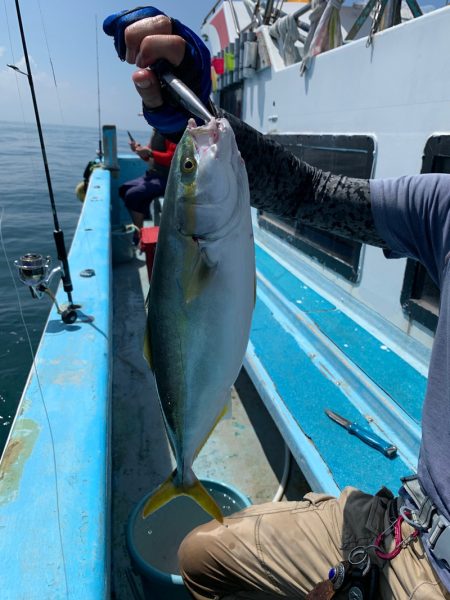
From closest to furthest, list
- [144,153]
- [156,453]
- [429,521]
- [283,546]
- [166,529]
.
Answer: [429,521]
[283,546]
[166,529]
[156,453]
[144,153]

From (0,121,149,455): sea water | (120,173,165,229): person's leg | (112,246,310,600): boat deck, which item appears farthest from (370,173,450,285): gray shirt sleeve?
(120,173,165,229): person's leg

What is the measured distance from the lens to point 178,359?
1385 mm

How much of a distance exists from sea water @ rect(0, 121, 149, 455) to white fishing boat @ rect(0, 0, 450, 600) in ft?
3.21

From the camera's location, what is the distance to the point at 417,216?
5.20 feet

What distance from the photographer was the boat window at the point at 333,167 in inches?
145

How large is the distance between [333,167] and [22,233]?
7.18 meters

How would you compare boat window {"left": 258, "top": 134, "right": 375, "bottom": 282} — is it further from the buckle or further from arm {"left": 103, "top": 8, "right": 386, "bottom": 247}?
the buckle

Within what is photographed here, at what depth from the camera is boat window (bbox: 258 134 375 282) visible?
3676 millimetres

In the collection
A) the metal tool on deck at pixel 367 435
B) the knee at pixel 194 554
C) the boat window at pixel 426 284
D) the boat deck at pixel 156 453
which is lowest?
the boat deck at pixel 156 453

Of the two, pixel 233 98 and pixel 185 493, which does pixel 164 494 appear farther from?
pixel 233 98

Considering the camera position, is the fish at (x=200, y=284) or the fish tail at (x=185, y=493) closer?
the fish at (x=200, y=284)

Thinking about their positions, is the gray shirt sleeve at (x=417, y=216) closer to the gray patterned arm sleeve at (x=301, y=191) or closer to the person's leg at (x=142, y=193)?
the gray patterned arm sleeve at (x=301, y=191)

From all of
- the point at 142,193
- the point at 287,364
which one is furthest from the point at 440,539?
the point at 142,193

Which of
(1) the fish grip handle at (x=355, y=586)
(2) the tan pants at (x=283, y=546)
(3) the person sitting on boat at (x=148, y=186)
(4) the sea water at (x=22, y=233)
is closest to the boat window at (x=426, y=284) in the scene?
(2) the tan pants at (x=283, y=546)
